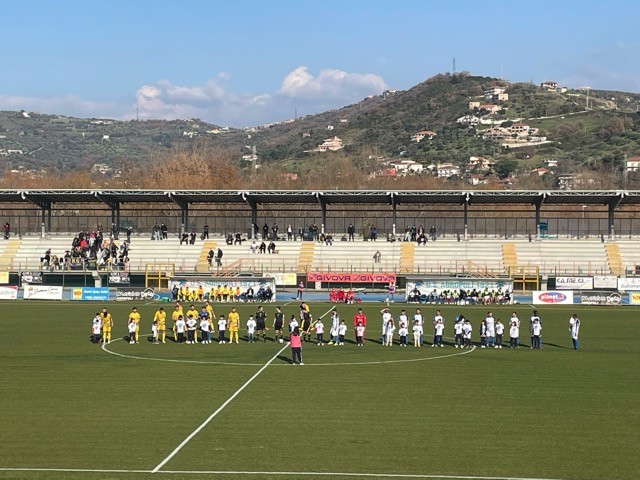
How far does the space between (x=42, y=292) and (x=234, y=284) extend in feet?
39.8

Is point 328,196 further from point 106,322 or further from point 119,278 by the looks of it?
point 106,322

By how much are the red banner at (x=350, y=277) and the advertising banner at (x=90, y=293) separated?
1331 centimetres

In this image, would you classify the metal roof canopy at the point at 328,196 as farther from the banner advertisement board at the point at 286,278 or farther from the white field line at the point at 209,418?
the white field line at the point at 209,418

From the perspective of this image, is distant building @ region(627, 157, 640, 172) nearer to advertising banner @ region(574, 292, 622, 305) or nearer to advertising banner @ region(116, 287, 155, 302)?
advertising banner @ region(574, 292, 622, 305)

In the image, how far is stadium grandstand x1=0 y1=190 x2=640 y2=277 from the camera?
216 feet

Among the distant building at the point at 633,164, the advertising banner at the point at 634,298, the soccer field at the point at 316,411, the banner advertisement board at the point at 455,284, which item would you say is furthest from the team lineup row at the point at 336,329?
the distant building at the point at 633,164

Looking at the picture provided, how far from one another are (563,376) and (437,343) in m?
8.13

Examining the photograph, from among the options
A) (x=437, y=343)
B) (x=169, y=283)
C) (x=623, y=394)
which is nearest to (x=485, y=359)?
(x=437, y=343)

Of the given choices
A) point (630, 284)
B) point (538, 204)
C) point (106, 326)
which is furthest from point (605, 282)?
point (106, 326)

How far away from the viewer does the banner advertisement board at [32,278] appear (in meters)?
62.7

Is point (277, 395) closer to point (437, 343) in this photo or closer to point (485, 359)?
point (485, 359)

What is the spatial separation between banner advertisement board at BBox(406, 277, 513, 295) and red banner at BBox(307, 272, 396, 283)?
4.91m

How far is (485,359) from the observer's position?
105 feet

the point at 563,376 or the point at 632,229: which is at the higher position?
the point at 632,229
